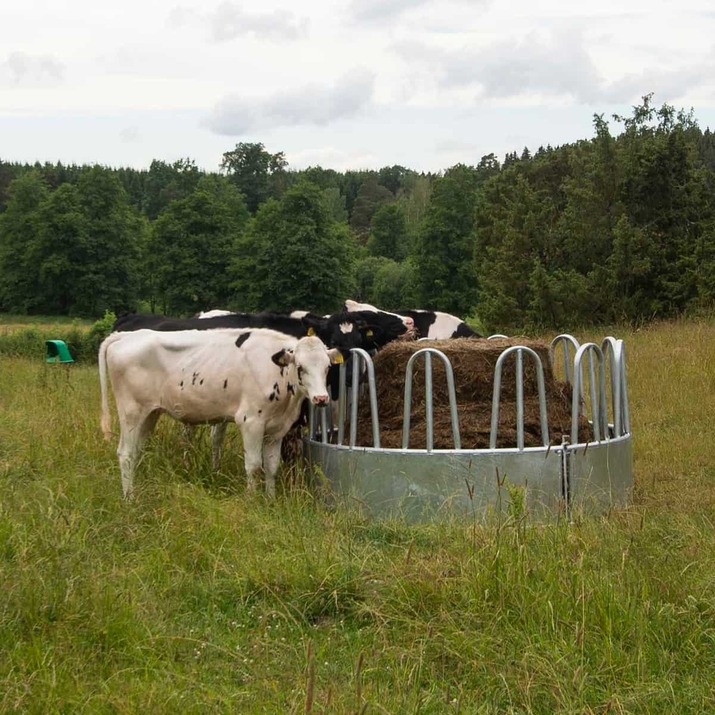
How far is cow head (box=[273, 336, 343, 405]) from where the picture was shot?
7.63 metres

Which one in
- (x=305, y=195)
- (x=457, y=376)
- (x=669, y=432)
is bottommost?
(x=669, y=432)

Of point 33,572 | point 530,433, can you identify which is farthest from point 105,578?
point 530,433

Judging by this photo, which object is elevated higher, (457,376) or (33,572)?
(457,376)

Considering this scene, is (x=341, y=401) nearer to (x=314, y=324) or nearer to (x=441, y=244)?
(x=314, y=324)

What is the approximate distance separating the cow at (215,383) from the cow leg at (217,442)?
0.46 m

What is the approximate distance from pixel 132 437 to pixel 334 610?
12.2 ft

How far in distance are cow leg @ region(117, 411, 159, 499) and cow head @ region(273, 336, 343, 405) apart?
1.35 metres

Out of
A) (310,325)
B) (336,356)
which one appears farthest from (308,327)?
(336,356)

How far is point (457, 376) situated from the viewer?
7.83 m

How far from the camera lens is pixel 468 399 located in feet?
25.8

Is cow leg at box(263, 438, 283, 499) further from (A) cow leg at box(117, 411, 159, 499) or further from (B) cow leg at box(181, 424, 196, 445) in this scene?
(B) cow leg at box(181, 424, 196, 445)

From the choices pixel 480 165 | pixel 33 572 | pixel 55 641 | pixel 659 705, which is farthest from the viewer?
pixel 480 165

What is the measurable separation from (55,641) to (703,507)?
5.22 metres

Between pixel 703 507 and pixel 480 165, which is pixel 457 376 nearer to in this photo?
pixel 703 507
